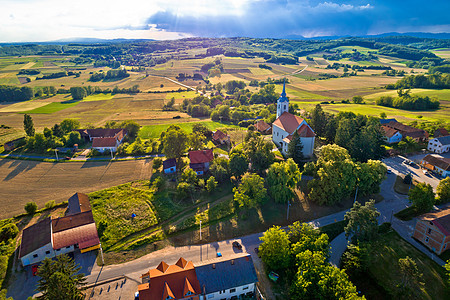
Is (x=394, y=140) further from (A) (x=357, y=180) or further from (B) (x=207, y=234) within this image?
(B) (x=207, y=234)

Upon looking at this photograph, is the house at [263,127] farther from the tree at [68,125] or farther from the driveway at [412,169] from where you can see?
the tree at [68,125]

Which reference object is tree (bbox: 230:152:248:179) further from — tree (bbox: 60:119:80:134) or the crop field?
tree (bbox: 60:119:80:134)

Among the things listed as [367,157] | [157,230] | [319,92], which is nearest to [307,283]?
[157,230]

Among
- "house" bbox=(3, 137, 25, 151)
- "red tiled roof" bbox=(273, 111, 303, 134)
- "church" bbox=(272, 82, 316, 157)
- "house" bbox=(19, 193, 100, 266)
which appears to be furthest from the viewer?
"house" bbox=(3, 137, 25, 151)

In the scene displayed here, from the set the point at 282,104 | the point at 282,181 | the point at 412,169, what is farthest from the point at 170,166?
the point at 412,169

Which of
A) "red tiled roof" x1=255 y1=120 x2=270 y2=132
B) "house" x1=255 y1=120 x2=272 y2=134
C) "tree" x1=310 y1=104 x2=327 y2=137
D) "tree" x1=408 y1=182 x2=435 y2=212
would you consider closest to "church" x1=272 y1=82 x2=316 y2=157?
"tree" x1=310 y1=104 x2=327 y2=137

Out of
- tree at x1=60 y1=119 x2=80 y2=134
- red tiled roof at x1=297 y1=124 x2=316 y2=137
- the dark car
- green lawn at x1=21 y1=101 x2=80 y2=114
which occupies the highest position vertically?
red tiled roof at x1=297 y1=124 x2=316 y2=137

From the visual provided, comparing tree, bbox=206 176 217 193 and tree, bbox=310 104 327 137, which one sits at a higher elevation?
tree, bbox=310 104 327 137
